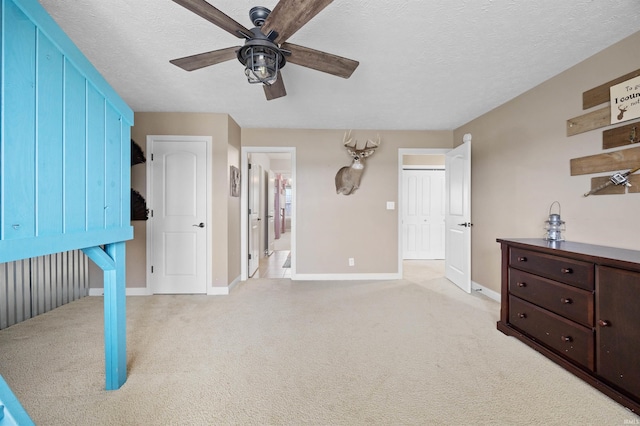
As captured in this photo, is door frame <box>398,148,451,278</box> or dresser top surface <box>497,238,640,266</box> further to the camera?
door frame <box>398,148,451,278</box>

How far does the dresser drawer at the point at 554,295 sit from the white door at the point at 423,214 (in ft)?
11.2

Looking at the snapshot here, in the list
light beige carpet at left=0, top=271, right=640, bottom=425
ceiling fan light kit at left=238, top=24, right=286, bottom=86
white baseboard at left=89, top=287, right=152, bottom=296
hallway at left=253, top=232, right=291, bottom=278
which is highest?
ceiling fan light kit at left=238, top=24, right=286, bottom=86

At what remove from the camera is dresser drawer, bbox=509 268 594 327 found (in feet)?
5.68

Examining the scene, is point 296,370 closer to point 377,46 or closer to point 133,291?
point 377,46

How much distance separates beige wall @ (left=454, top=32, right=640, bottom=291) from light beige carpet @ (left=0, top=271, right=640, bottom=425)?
3.28 ft

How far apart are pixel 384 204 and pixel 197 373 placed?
3316mm

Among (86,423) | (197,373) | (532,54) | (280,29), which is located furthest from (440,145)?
(86,423)

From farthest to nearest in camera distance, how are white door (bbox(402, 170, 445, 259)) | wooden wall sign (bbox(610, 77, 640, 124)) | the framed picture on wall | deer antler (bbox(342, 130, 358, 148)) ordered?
white door (bbox(402, 170, 445, 259))
deer antler (bbox(342, 130, 358, 148))
the framed picture on wall
wooden wall sign (bbox(610, 77, 640, 124))

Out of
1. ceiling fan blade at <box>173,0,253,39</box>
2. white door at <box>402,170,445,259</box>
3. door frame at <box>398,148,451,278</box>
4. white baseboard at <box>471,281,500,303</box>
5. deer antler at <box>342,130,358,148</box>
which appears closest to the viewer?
ceiling fan blade at <box>173,0,253,39</box>

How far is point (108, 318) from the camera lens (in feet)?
5.23

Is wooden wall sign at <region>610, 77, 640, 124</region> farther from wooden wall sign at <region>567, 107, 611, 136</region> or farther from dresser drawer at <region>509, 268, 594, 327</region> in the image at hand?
dresser drawer at <region>509, 268, 594, 327</region>

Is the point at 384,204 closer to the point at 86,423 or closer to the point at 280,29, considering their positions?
the point at 280,29

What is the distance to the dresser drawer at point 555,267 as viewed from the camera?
1.73 metres

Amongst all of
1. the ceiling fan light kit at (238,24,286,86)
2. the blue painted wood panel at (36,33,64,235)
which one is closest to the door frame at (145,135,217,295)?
the ceiling fan light kit at (238,24,286,86)
